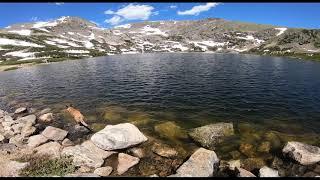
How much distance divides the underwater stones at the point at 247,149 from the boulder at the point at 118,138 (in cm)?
901

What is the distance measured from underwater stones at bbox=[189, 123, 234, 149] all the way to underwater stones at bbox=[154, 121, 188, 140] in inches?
49.2

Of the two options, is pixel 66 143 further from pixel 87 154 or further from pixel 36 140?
pixel 87 154

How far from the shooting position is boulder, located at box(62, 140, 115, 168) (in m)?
24.2

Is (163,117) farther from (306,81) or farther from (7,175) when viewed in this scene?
(306,81)

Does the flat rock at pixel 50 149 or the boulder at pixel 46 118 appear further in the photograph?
the boulder at pixel 46 118

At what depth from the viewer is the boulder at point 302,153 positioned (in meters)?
23.8

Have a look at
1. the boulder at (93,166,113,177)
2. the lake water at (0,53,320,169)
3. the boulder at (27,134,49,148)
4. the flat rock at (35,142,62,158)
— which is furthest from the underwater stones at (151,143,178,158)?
the boulder at (27,134,49,148)

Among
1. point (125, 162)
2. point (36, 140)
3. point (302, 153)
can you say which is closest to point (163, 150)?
point (125, 162)

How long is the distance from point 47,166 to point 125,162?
19.7 ft

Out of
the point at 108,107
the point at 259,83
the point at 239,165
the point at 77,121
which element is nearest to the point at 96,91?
the point at 108,107

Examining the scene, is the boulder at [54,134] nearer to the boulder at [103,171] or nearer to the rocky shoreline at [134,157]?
the rocky shoreline at [134,157]

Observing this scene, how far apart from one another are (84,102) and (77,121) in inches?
554

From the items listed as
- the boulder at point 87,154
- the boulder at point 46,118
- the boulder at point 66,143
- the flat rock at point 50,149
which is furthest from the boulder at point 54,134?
the boulder at point 46,118

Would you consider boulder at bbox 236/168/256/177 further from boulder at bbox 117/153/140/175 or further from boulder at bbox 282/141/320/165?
boulder at bbox 117/153/140/175
